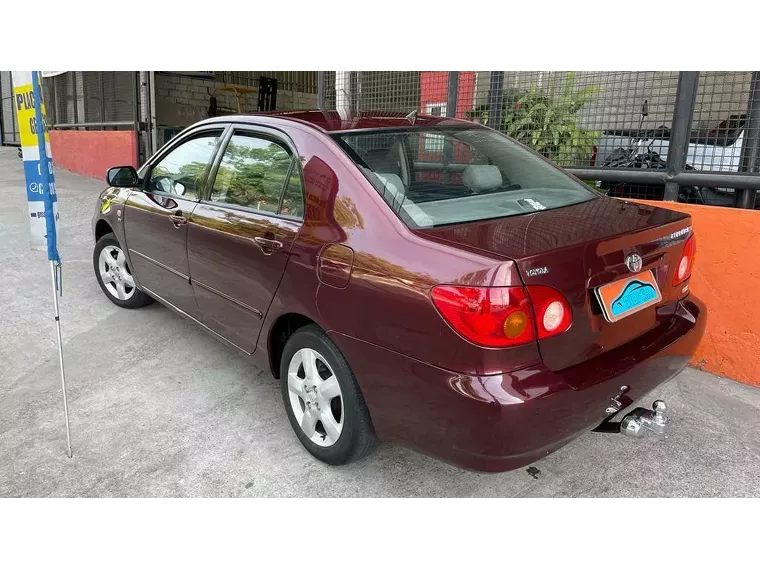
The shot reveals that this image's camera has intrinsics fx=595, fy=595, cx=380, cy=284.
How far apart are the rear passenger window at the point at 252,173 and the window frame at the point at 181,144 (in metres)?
0.11

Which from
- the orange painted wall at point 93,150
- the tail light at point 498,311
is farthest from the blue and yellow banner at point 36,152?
the orange painted wall at point 93,150

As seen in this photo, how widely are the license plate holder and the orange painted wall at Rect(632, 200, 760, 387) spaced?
151 cm

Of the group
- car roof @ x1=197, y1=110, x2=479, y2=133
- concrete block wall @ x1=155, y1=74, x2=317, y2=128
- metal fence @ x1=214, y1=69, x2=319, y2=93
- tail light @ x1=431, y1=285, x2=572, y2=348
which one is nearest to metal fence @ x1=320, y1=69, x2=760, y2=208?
car roof @ x1=197, y1=110, x2=479, y2=133

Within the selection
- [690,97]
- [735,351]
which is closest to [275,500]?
[735,351]

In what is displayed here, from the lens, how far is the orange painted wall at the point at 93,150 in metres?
11.3

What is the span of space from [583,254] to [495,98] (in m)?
3.61

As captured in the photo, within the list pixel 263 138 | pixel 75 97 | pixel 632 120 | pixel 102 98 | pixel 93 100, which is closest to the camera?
pixel 263 138

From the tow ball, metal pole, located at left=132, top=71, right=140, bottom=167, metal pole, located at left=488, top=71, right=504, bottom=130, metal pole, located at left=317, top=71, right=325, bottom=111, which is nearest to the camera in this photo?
Result: the tow ball

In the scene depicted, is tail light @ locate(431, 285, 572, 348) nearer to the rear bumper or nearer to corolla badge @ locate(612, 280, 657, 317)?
the rear bumper

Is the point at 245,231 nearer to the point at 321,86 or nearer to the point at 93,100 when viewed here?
the point at 321,86

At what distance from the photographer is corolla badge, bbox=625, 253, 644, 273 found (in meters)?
2.31

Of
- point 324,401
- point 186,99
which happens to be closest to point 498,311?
point 324,401

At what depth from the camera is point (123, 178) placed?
13.3ft

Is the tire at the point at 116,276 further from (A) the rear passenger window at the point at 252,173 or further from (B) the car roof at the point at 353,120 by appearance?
(B) the car roof at the point at 353,120
